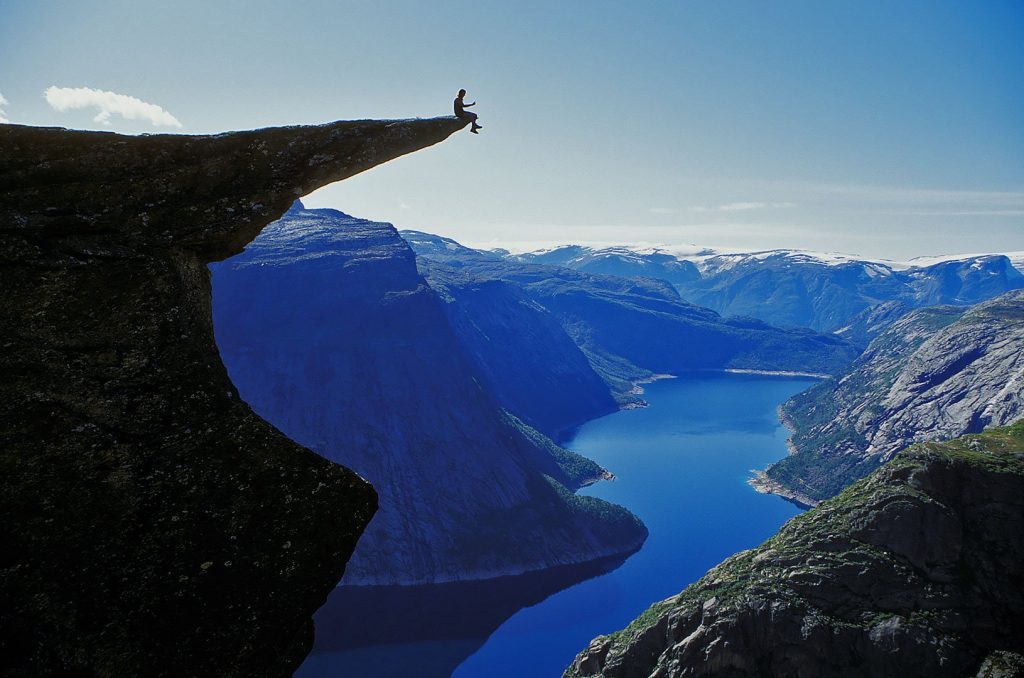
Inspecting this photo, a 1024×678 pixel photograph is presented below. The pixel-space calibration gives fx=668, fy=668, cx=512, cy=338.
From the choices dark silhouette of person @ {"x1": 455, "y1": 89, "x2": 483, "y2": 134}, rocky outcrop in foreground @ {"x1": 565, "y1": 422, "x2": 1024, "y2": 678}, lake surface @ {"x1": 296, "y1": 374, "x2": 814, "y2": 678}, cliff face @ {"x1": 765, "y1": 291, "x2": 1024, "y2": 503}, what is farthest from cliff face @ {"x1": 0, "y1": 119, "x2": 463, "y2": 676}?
cliff face @ {"x1": 765, "y1": 291, "x2": 1024, "y2": 503}

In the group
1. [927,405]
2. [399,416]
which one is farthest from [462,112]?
[927,405]

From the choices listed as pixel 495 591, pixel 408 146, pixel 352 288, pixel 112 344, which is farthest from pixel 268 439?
pixel 352 288

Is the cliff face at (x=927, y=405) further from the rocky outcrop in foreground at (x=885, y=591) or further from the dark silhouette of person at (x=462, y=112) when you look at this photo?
the dark silhouette of person at (x=462, y=112)

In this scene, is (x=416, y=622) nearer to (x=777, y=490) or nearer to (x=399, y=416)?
(x=399, y=416)

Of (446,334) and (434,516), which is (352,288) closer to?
(446,334)

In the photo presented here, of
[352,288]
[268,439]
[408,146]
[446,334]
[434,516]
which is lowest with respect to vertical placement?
[434,516]
